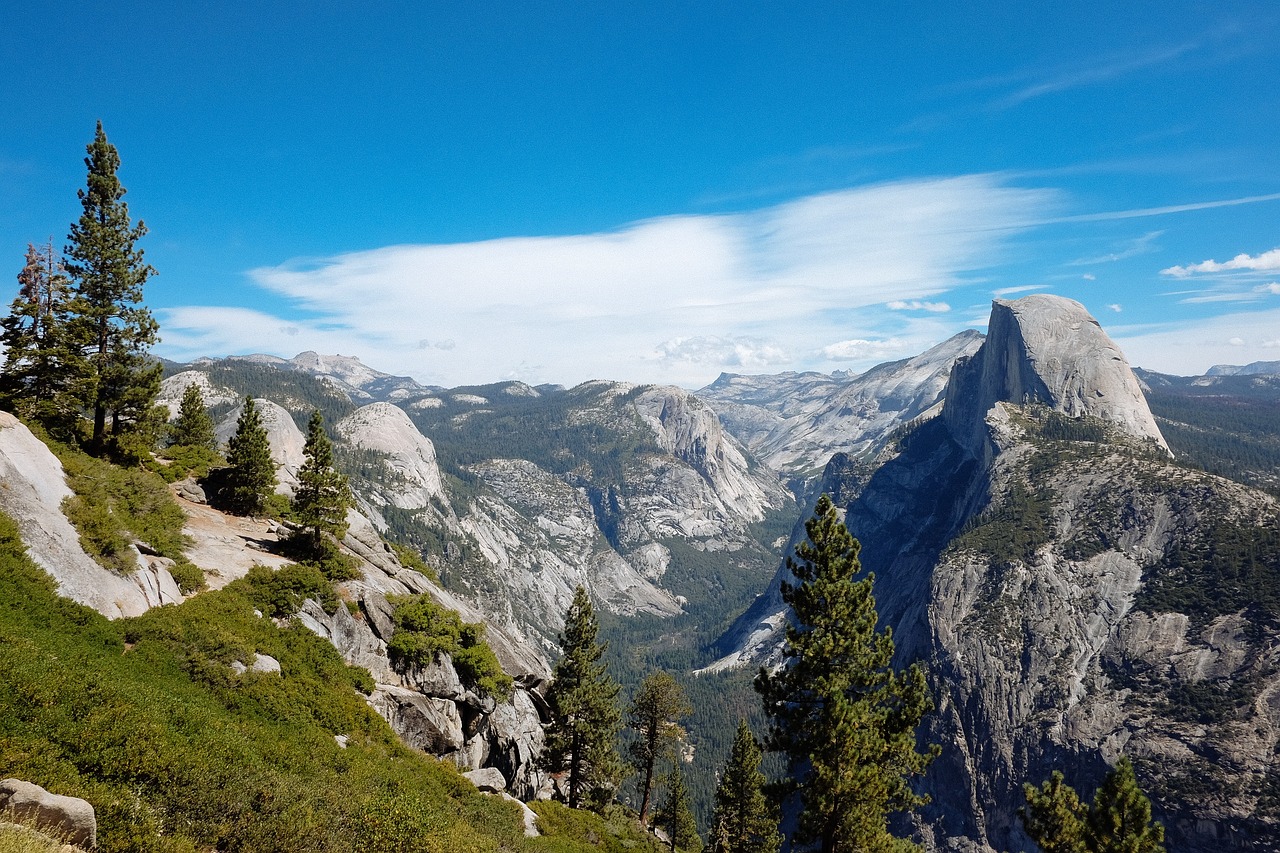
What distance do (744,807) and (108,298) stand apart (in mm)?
59156

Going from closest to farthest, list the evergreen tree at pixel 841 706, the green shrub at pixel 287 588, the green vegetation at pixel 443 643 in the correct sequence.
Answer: the evergreen tree at pixel 841 706
the green shrub at pixel 287 588
the green vegetation at pixel 443 643

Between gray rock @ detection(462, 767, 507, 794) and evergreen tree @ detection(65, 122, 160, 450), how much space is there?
2876 centimetres

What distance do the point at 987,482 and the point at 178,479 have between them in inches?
8422

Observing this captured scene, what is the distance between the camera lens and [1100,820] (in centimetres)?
2792

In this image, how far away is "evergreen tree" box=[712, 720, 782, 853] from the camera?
51.0 metres

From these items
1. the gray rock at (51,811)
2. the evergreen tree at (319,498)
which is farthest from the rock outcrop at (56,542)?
the gray rock at (51,811)

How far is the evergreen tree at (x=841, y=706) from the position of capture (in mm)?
23078

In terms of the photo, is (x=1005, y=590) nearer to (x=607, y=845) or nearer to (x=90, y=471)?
(x=607, y=845)

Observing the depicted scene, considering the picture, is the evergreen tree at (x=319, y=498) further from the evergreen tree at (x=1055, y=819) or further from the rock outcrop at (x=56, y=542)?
the evergreen tree at (x=1055, y=819)

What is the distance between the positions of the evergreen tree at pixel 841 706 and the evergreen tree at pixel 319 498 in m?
26.2

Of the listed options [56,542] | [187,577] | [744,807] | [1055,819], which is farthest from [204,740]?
[744,807]

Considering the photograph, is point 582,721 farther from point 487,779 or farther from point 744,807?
point 744,807

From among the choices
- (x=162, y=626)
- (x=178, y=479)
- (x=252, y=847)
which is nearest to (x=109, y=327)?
(x=178, y=479)

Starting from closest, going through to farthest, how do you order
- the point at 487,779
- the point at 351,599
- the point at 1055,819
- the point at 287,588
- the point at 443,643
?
the point at 1055,819, the point at 287,588, the point at 487,779, the point at 351,599, the point at 443,643
